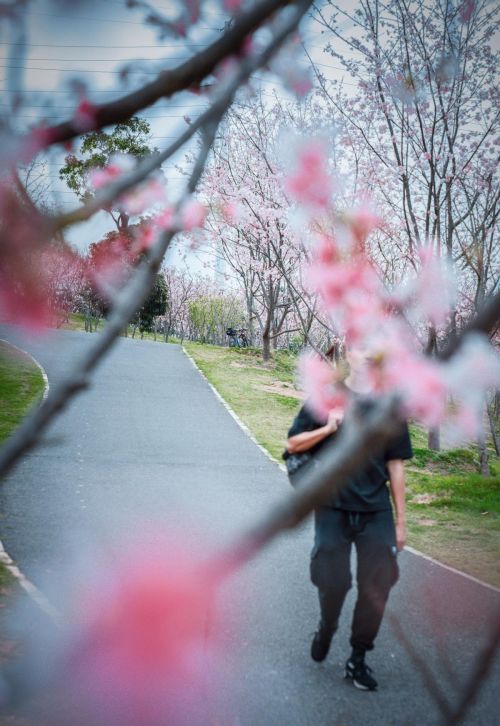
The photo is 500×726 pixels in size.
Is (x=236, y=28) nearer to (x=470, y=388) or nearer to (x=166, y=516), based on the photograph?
(x=470, y=388)

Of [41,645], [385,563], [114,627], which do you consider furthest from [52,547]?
[114,627]

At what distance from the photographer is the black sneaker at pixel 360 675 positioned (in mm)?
3115

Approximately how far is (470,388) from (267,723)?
2412 mm

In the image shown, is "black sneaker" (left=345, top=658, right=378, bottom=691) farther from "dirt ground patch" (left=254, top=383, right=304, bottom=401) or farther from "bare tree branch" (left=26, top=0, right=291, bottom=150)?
"dirt ground patch" (left=254, top=383, right=304, bottom=401)

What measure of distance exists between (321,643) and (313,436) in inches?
54.6

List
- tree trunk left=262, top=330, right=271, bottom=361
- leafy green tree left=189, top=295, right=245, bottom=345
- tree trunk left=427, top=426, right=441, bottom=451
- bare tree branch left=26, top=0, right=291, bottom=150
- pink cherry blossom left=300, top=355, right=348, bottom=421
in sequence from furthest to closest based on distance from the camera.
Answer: leafy green tree left=189, top=295, right=245, bottom=345 < tree trunk left=262, top=330, right=271, bottom=361 < tree trunk left=427, top=426, right=441, bottom=451 < pink cherry blossom left=300, top=355, right=348, bottom=421 < bare tree branch left=26, top=0, right=291, bottom=150

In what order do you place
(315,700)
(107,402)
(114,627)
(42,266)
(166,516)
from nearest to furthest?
(114,627) → (42,266) → (315,700) → (166,516) → (107,402)

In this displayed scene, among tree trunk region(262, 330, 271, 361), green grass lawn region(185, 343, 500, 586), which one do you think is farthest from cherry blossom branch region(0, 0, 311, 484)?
tree trunk region(262, 330, 271, 361)

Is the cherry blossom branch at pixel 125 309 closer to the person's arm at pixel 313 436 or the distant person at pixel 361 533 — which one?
the person's arm at pixel 313 436

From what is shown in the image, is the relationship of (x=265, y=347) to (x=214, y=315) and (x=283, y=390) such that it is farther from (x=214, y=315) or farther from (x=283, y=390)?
(x=214, y=315)

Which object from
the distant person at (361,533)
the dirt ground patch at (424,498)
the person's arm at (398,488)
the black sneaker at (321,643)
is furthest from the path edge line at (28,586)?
the dirt ground patch at (424,498)

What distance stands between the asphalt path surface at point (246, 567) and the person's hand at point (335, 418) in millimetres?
483

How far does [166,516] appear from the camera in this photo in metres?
5.58

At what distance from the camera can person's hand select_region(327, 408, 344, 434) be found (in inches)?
101
